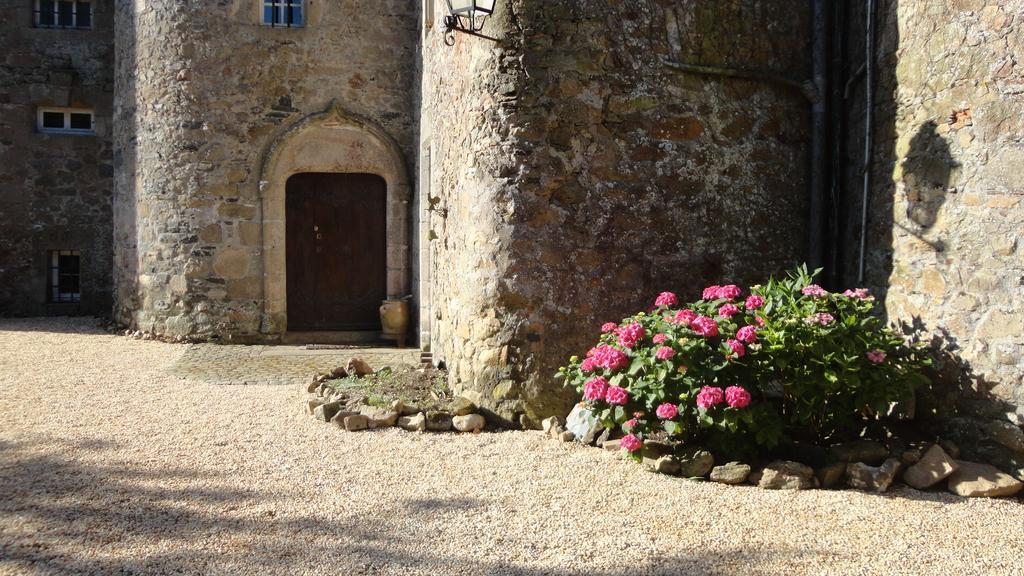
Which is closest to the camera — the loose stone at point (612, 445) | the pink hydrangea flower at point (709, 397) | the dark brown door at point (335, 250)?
the pink hydrangea flower at point (709, 397)

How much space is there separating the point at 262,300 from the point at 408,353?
2.01m

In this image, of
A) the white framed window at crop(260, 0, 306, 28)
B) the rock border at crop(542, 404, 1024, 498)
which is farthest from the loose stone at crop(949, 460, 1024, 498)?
the white framed window at crop(260, 0, 306, 28)

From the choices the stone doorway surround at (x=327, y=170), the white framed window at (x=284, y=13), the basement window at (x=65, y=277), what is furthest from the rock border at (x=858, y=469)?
the basement window at (x=65, y=277)

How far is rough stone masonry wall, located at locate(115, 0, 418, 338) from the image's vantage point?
9.34 metres

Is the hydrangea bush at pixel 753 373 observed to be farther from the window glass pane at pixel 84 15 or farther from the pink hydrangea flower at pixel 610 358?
the window glass pane at pixel 84 15

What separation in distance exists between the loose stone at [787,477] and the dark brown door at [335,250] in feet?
21.3

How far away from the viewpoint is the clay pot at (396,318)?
931 cm

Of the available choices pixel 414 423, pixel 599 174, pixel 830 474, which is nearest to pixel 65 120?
pixel 414 423

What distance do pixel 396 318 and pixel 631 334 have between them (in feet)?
17.4

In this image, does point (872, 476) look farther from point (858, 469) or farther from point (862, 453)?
point (862, 453)

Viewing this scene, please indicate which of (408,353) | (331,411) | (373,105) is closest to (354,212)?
(373,105)

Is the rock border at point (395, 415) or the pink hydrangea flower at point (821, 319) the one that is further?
the rock border at point (395, 415)

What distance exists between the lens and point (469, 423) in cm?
531

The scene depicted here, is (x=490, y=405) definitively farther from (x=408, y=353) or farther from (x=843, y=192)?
(x=408, y=353)
